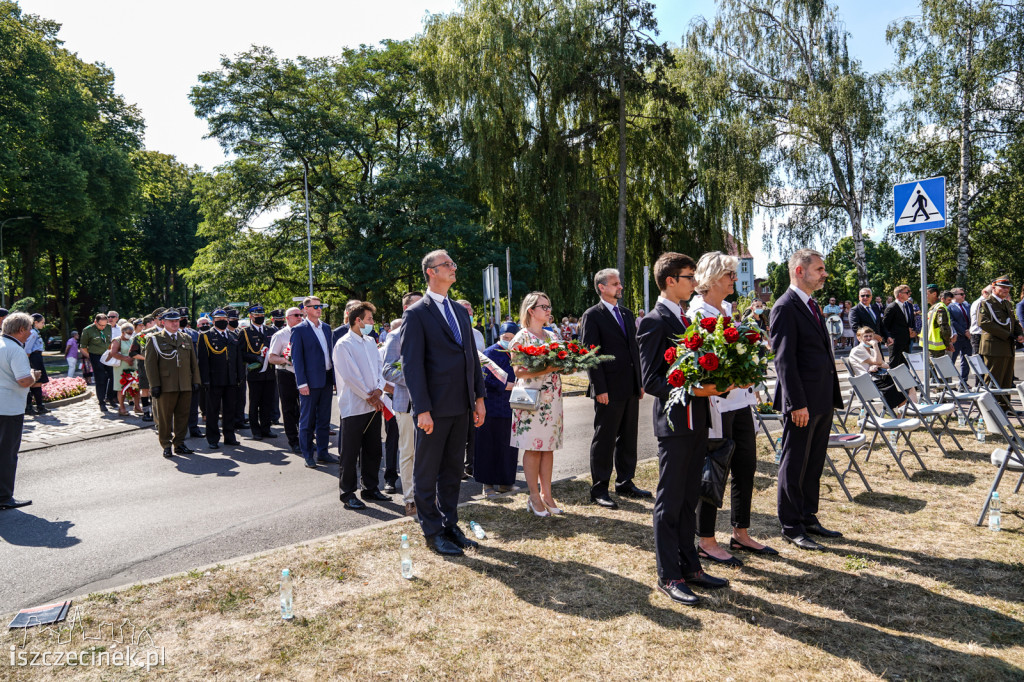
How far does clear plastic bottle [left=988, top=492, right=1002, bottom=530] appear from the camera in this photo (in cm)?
540

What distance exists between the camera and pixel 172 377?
10008 millimetres

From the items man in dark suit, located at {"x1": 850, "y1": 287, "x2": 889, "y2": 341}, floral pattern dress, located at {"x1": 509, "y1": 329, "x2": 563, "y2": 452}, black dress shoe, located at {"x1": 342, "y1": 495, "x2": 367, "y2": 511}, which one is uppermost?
man in dark suit, located at {"x1": 850, "y1": 287, "x2": 889, "y2": 341}

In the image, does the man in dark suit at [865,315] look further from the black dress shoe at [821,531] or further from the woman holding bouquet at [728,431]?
the woman holding bouquet at [728,431]

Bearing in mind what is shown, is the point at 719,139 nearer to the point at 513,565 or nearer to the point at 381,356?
the point at 381,356

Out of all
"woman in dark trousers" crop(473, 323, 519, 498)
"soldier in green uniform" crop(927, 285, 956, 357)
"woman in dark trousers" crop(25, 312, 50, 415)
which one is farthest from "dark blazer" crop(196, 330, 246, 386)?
"soldier in green uniform" crop(927, 285, 956, 357)

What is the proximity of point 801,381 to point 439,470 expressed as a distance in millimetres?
2955

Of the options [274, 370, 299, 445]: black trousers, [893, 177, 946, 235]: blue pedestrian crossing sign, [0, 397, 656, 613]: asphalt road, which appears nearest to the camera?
[0, 397, 656, 613]: asphalt road

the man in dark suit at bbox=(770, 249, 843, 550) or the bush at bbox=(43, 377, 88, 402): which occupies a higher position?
the man in dark suit at bbox=(770, 249, 843, 550)

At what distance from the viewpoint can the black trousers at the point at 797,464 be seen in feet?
17.2

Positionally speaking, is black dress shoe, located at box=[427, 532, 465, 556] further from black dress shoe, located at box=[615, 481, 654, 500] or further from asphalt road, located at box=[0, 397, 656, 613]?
black dress shoe, located at box=[615, 481, 654, 500]

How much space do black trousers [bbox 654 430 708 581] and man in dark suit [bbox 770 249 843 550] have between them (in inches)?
46.1

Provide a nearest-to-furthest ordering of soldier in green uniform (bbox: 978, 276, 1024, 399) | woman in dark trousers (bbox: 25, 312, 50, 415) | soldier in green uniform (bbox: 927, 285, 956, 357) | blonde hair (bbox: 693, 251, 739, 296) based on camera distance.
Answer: blonde hair (bbox: 693, 251, 739, 296) < soldier in green uniform (bbox: 978, 276, 1024, 399) < soldier in green uniform (bbox: 927, 285, 956, 357) < woman in dark trousers (bbox: 25, 312, 50, 415)

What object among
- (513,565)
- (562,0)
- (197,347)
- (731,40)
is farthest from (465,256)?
(513,565)

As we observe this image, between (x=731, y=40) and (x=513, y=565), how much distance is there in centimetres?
2634
